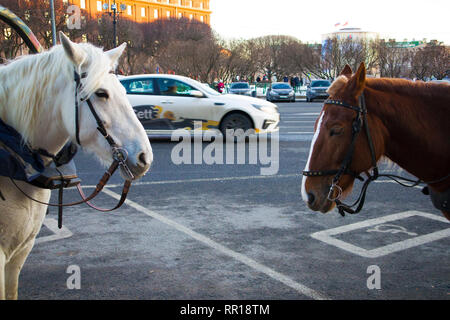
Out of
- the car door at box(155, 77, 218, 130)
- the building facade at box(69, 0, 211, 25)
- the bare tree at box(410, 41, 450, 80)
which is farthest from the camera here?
the building facade at box(69, 0, 211, 25)

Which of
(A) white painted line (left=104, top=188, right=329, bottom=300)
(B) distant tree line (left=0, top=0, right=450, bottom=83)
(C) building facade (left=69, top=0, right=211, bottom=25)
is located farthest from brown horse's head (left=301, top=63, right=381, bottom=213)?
(C) building facade (left=69, top=0, right=211, bottom=25)

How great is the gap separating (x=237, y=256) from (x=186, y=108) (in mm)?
7746

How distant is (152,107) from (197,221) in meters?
6.87

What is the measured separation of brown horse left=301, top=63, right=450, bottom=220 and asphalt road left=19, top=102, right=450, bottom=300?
1.18 ft

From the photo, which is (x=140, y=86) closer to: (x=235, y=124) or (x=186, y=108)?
(x=186, y=108)

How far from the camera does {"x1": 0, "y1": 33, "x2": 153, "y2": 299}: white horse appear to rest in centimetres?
235

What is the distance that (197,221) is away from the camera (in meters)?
5.27

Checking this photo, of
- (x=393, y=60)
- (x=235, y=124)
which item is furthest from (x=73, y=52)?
(x=393, y=60)

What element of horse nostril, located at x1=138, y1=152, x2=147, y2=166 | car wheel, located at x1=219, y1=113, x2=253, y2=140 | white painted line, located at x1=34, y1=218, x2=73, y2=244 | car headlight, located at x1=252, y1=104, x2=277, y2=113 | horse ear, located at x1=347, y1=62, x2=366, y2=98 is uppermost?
horse ear, located at x1=347, y1=62, x2=366, y2=98

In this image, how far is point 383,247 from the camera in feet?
14.3

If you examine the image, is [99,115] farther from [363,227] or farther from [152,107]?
[152,107]

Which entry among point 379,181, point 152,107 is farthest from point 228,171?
point 152,107

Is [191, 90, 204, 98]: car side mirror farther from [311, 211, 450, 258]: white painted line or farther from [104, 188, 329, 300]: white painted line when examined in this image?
[311, 211, 450, 258]: white painted line
